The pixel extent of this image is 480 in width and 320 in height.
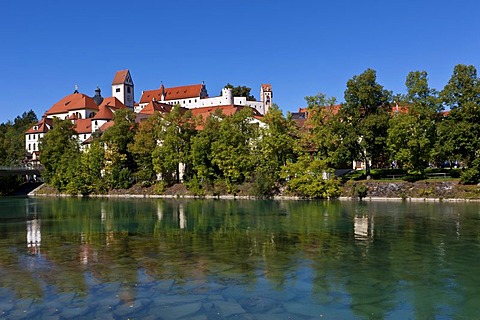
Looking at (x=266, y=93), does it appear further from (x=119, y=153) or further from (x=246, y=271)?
(x=246, y=271)

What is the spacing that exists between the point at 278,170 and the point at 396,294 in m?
46.7

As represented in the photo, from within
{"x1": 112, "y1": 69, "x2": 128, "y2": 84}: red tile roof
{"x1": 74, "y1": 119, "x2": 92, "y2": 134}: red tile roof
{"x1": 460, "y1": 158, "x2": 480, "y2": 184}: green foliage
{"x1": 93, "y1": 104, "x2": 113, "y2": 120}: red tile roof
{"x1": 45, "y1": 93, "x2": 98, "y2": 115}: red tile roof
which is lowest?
{"x1": 460, "y1": 158, "x2": 480, "y2": 184}: green foliage

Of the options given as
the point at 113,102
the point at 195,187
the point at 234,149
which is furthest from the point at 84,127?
the point at 234,149

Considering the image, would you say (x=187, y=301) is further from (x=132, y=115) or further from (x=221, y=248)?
(x=132, y=115)

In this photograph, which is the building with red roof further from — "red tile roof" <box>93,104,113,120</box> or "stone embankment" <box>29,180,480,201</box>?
"stone embankment" <box>29,180,480,201</box>

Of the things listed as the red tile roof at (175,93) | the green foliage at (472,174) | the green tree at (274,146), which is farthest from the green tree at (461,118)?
the red tile roof at (175,93)

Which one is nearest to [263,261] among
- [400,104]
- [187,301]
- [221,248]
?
[221,248]

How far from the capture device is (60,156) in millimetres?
81250

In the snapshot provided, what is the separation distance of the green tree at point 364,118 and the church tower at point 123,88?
89.6 m

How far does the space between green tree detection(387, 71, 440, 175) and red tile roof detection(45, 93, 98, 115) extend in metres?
87.2

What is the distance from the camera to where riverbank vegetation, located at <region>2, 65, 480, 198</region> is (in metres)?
51.7

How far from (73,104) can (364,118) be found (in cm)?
8793

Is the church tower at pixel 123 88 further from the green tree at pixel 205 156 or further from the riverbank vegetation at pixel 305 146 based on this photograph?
the green tree at pixel 205 156

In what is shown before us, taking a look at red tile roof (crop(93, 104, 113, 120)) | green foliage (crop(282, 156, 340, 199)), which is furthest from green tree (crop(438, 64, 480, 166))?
red tile roof (crop(93, 104, 113, 120))
